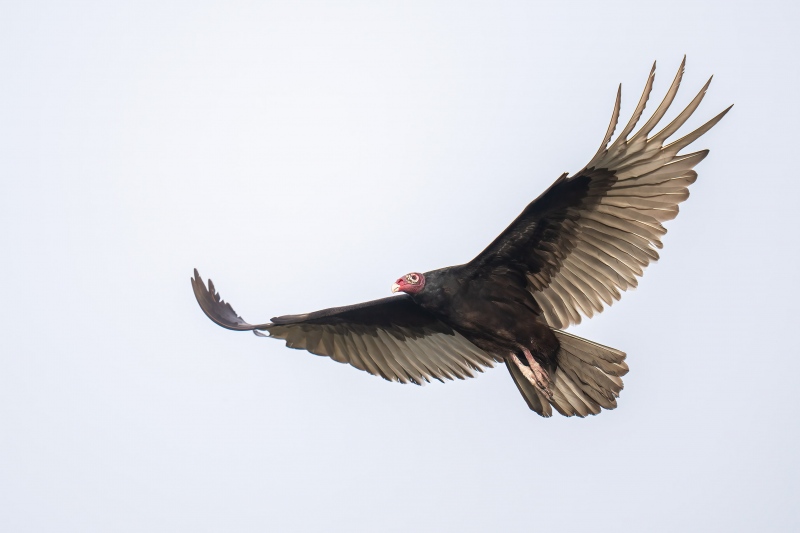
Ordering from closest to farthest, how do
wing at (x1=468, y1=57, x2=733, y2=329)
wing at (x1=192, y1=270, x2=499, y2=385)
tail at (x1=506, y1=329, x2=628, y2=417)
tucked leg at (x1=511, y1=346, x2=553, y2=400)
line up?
1. wing at (x1=468, y1=57, x2=733, y2=329)
2. tail at (x1=506, y1=329, x2=628, y2=417)
3. tucked leg at (x1=511, y1=346, x2=553, y2=400)
4. wing at (x1=192, y1=270, x2=499, y2=385)

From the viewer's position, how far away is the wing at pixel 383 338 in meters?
8.35

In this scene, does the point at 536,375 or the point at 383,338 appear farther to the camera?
the point at 383,338

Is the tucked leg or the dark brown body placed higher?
the dark brown body

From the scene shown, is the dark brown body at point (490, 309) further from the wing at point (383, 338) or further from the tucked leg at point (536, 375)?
the wing at point (383, 338)

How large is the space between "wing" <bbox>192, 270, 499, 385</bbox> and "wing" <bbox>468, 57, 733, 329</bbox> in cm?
99

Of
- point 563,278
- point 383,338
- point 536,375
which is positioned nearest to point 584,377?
point 536,375

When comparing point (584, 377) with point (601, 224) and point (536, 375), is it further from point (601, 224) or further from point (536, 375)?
point (601, 224)

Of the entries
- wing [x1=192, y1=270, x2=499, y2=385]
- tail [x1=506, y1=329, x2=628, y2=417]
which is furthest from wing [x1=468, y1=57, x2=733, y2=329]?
wing [x1=192, y1=270, x2=499, y2=385]

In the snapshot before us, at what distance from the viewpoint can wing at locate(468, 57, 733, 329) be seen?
22.4 feet

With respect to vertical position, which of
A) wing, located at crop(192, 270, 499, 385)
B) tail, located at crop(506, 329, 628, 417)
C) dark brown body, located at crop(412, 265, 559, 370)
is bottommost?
tail, located at crop(506, 329, 628, 417)

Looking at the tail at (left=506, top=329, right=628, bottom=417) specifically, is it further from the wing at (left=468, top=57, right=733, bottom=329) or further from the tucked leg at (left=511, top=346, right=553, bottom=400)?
the wing at (left=468, top=57, right=733, bottom=329)

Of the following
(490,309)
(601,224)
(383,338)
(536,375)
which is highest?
(383,338)

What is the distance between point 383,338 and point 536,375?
136 cm

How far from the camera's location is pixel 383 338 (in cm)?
854
